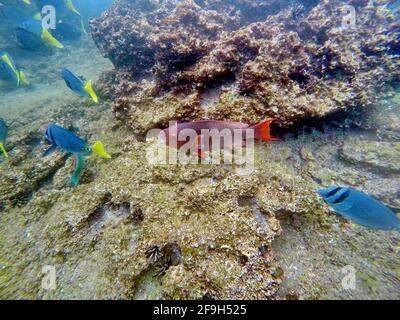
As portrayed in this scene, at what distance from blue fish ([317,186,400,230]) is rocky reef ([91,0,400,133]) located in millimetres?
1467

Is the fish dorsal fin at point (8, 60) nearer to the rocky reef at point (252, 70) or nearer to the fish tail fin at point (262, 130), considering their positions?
the rocky reef at point (252, 70)

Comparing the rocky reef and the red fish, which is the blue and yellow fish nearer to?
the rocky reef

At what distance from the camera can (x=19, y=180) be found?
13.0ft

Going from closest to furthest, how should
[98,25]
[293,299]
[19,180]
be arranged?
[293,299]
[19,180]
[98,25]

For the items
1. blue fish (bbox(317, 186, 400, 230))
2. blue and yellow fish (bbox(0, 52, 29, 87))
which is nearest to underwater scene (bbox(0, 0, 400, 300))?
blue fish (bbox(317, 186, 400, 230))

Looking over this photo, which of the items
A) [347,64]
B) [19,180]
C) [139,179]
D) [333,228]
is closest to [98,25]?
[19,180]

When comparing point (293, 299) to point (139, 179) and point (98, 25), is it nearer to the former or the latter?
point (139, 179)

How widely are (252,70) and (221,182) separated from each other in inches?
70.3

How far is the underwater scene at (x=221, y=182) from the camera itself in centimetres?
247

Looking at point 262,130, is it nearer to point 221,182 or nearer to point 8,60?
point 221,182

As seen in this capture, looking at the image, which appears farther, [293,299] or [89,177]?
[89,177]

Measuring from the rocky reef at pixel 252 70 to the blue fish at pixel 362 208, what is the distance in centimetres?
147

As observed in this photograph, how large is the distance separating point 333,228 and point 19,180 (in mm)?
4614

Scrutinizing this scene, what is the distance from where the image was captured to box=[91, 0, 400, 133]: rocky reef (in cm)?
353
